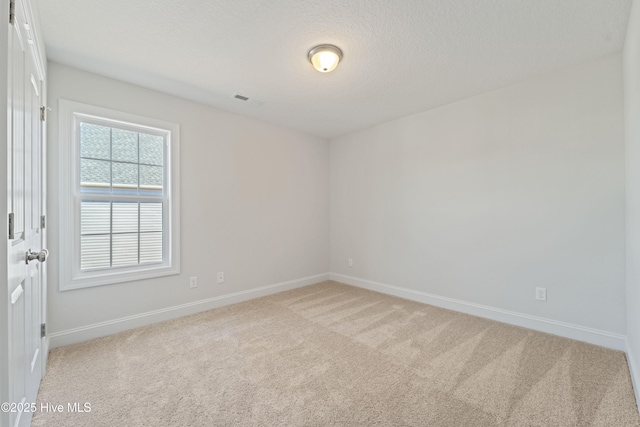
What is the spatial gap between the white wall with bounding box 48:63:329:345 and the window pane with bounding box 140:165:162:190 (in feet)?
0.80

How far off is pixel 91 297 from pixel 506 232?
13.7ft

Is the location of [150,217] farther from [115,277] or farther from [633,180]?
[633,180]

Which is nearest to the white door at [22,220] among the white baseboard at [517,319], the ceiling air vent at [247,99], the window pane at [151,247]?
the window pane at [151,247]

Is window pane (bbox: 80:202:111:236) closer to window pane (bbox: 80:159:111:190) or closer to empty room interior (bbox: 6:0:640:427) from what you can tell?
empty room interior (bbox: 6:0:640:427)

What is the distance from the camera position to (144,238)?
9.67 feet

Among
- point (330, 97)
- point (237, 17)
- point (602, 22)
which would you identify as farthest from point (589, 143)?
point (237, 17)

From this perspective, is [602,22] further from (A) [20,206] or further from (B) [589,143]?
(A) [20,206]

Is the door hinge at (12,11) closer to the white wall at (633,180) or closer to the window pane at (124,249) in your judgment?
the window pane at (124,249)

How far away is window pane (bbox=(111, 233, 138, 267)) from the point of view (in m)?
2.74

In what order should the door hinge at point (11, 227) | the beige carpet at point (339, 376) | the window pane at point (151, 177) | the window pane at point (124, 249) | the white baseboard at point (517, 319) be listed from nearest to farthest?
the door hinge at point (11, 227) < the beige carpet at point (339, 376) < the white baseboard at point (517, 319) < the window pane at point (124, 249) < the window pane at point (151, 177)

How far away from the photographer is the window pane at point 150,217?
9.64 feet

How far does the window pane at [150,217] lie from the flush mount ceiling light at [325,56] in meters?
2.25

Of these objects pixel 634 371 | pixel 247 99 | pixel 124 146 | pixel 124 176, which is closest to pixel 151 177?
pixel 124 176

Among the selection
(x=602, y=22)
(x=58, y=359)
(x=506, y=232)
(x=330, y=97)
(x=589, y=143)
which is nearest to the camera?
(x=602, y=22)
